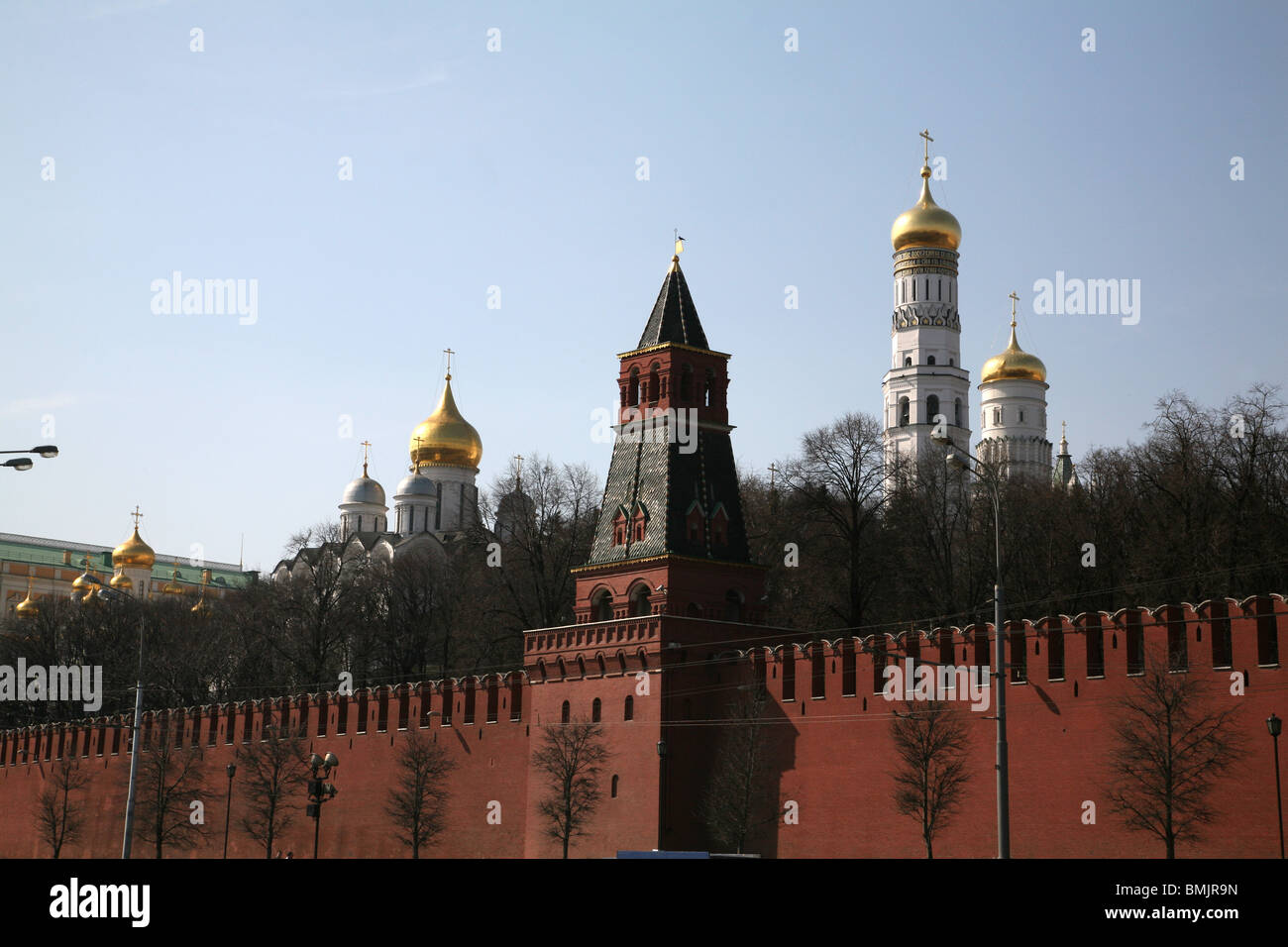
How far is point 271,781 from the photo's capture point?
4975 centimetres

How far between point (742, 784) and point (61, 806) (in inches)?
1322

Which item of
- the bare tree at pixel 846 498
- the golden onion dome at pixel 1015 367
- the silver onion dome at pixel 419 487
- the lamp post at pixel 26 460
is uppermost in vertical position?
the golden onion dome at pixel 1015 367

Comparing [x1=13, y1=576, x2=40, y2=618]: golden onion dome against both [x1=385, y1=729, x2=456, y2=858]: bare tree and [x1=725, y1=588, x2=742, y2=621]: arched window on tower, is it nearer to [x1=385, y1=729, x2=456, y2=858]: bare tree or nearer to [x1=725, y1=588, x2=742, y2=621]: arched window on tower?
[x1=385, y1=729, x2=456, y2=858]: bare tree

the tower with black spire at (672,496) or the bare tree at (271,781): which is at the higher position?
the tower with black spire at (672,496)

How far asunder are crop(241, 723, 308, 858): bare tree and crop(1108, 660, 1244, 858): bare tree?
27.1 metres

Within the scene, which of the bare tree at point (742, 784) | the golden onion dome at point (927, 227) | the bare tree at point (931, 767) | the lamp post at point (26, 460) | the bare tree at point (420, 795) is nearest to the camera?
the lamp post at point (26, 460)

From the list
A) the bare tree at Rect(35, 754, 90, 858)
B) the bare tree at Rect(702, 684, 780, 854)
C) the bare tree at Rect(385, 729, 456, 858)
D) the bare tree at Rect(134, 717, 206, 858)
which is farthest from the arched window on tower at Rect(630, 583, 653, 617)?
the bare tree at Rect(35, 754, 90, 858)

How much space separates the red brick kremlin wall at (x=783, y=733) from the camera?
3072 centimetres

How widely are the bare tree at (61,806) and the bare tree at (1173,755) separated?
41.6m

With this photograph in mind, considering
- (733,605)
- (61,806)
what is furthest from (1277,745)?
(61,806)

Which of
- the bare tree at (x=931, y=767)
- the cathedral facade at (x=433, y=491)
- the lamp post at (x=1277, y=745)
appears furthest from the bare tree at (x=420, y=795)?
the cathedral facade at (x=433, y=491)

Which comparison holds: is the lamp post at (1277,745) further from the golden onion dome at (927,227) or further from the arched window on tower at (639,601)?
the golden onion dome at (927,227)
